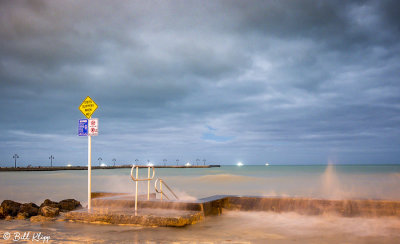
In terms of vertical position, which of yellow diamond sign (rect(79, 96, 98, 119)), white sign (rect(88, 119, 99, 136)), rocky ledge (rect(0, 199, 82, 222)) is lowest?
rocky ledge (rect(0, 199, 82, 222))

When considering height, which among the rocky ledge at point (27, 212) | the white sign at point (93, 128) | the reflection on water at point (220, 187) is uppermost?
the white sign at point (93, 128)

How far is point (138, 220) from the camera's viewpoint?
7.70 meters

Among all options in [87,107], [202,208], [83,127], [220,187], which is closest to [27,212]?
[83,127]

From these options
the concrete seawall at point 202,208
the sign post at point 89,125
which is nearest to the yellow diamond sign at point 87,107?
the sign post at point 89,125

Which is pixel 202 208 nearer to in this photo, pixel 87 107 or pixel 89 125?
pixel 89 125

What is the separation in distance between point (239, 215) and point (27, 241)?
18.0ft

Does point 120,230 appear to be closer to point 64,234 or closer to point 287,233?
point 64,234

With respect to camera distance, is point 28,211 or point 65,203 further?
point 65,203

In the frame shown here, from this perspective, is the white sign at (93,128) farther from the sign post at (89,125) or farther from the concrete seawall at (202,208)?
the concrete seawall at (202,208)

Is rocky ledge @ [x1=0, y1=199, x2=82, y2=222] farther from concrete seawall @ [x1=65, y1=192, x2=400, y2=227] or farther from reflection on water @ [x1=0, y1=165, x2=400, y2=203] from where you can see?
reflection on water @ [x1=0, y1=165, x2=400, y2=203]

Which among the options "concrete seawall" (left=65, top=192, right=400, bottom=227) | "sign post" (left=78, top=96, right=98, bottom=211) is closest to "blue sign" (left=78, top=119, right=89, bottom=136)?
"sign post" (left=78, top=96, right=98, bottom=211)

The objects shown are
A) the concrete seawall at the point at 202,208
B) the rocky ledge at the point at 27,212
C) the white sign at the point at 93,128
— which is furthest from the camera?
the white sign at the point at 93,128

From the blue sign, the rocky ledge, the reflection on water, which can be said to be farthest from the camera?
the reflection on water

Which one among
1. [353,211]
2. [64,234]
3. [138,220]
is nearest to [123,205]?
[138,220]
